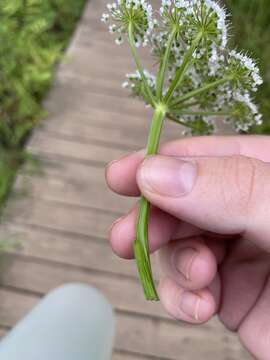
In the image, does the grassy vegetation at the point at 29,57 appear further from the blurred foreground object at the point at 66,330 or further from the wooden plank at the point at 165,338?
the blurred foreground object at the point at 66,330

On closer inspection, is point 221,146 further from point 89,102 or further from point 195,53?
point 89,102

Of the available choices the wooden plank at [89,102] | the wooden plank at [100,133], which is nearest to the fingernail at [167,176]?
the wooden plank at [100,133]

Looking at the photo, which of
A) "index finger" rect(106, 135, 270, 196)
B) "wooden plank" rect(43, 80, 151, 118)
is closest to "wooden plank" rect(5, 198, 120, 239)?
"wooden plank" rect(43, 80, 151, 118)

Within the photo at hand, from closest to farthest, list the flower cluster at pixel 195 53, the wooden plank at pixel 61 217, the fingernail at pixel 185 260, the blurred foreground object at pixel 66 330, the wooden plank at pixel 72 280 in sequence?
the flower cluster at pixel 195 53 < the blurred foreground object at pixel 66 330 < the fingernail at pixel 185 260 < the wooden plank at pixel 72 280 < the wooden plank at pixel 61 217

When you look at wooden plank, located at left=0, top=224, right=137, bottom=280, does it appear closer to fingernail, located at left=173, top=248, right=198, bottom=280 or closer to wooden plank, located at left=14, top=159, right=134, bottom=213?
wooden plank, located at left=14, top=159, right=134, bottom=213

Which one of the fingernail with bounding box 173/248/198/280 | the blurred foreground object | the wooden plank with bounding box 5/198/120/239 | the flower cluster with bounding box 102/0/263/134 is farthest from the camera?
the wooden plank with bounding box 5/198/120/239

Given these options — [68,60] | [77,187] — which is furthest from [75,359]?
[68,60]

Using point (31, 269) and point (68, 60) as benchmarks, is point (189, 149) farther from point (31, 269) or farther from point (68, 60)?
point (68, 60)

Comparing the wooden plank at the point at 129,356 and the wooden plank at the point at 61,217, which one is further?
the wooden plank at the point at 61,217
